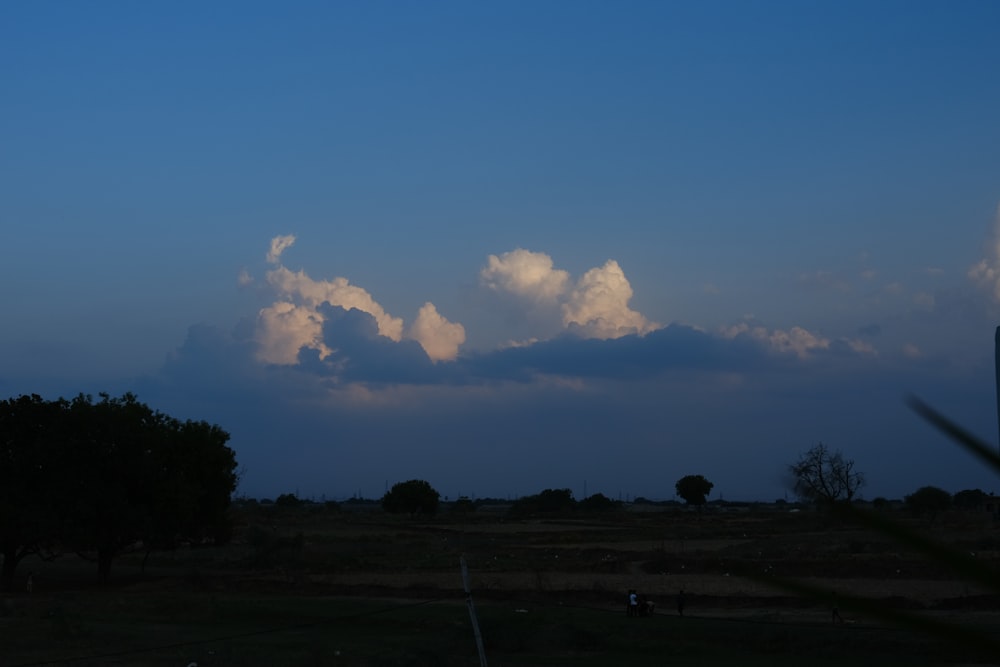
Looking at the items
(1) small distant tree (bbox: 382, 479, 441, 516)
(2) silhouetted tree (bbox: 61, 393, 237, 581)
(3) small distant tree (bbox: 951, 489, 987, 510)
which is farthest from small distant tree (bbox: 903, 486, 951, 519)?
(2) silhouetted tree (bbox: 61, 393, 237, 581)

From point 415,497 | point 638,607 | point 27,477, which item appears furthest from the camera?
point 415,497

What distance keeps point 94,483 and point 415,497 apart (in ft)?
334

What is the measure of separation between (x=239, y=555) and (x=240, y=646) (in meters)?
42.8

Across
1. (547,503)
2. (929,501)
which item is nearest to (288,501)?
(547,503)

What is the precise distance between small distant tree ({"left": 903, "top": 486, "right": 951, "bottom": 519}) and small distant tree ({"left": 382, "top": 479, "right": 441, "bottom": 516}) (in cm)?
6333

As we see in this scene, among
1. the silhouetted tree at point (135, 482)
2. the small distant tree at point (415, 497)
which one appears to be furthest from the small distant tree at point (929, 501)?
the silhouetted tree at point (135, 482)

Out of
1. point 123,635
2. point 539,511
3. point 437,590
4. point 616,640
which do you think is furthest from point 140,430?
point 539,511

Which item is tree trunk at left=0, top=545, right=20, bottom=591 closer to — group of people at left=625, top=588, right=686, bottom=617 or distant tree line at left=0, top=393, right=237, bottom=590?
distant tree line at left=0, top=393, right=237, bottom=590

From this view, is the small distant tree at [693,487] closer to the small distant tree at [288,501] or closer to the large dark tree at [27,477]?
the small distant tree at [288,501]

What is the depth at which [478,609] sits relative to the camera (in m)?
34.5

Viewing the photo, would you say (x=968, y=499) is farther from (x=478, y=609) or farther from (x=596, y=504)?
(x=478, y=609)

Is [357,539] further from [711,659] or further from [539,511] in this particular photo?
[539,511]

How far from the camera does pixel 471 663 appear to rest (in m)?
25.6

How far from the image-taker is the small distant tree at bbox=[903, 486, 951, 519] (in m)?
117
